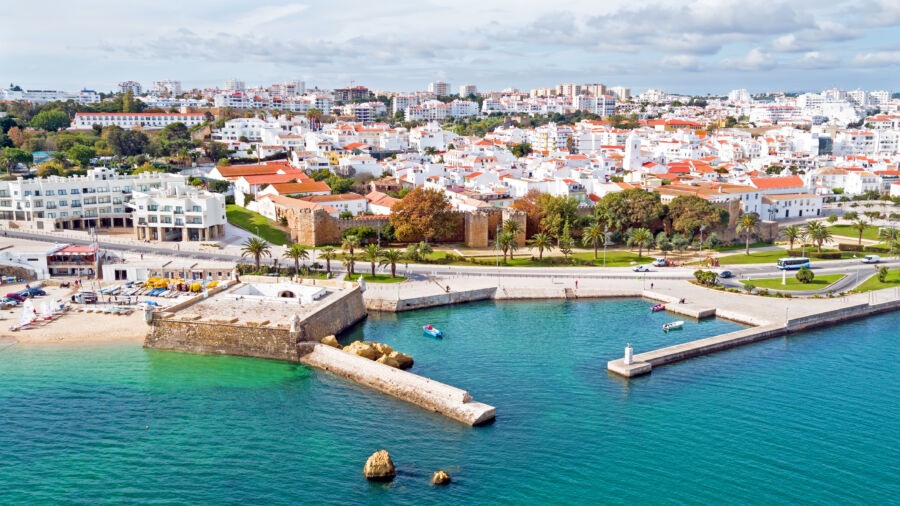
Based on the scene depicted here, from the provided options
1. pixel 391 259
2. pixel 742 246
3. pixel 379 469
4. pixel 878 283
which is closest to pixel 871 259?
pixel 878 283

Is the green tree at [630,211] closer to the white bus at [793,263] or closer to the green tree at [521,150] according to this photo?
the white bus at [793,263]

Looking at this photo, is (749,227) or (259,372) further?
(749,227)

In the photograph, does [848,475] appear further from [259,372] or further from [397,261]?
[397,261]

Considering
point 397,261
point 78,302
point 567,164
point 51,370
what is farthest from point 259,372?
point 567,164

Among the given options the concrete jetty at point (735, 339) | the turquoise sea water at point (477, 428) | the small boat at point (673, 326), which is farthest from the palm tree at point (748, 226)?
the turquoise sea water at point (477, 428)

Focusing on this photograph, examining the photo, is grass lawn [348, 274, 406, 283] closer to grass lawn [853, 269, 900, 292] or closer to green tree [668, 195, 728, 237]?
green tree [668, 195, 728, 237]

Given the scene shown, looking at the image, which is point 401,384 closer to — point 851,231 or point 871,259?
point 871,259
